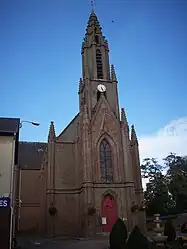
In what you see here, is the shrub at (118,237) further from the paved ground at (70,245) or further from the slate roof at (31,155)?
the slate roof at (31,155)

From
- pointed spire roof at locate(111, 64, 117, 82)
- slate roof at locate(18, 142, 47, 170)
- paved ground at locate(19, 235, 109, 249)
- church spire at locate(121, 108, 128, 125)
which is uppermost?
pointed spire roof at locate(111, 64, 117, 82)

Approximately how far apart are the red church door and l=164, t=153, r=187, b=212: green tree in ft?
65.4

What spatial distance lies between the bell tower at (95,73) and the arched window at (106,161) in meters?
3.93

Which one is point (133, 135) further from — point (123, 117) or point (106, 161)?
point (106, 161)

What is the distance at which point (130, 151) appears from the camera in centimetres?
3416

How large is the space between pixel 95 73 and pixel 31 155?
64.4 feet

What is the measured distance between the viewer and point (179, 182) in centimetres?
4703

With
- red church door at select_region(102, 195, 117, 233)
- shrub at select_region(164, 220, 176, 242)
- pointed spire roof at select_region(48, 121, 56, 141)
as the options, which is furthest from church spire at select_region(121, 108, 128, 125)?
shrub at select_region(164, 220, 176, 242)

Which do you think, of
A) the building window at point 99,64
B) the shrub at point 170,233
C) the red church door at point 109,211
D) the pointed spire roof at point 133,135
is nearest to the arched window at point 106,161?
the red church door at point 109,211

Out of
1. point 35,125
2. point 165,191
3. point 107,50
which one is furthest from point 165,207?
point 35,125

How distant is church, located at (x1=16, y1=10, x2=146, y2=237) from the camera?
98.1 ft

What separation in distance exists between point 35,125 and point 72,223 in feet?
55.9

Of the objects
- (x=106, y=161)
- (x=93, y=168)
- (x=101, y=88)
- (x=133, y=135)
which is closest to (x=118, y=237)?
(x=93, y=168)

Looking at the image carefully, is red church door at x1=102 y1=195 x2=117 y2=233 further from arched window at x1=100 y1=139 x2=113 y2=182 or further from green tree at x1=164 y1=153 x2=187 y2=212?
green tree at x1=164 y1=153 x2=187 y2=212
